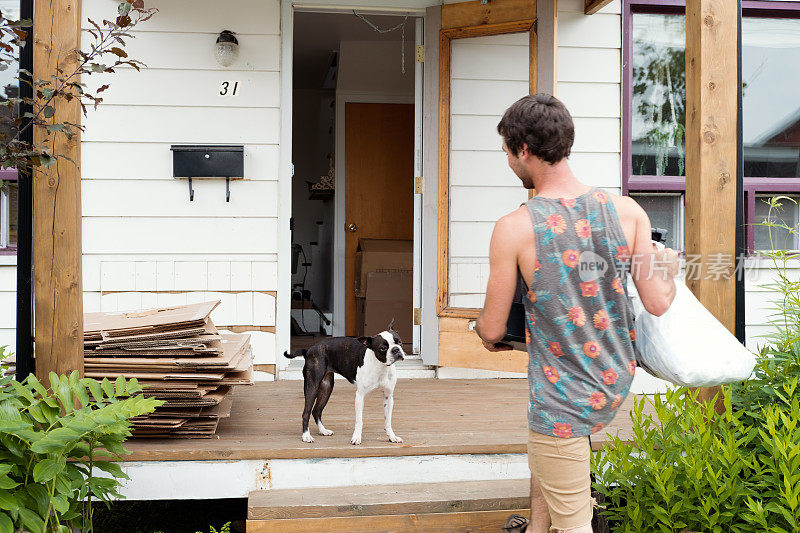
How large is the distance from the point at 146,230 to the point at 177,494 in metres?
2.21

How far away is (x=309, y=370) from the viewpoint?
10.6 feet

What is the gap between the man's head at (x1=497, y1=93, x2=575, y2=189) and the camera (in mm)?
1851

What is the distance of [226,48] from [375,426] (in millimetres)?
2664

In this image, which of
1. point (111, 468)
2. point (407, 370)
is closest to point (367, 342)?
point (111, 468)

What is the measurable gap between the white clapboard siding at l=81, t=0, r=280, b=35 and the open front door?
46.3 inches

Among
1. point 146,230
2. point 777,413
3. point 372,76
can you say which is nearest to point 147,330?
point 146,230

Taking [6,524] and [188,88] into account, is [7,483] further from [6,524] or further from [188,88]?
[188,88]

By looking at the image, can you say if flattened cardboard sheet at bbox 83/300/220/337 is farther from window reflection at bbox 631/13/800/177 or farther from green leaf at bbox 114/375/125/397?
window reflection at bbox 631/13/800/177

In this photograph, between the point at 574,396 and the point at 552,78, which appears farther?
the point at 552,78

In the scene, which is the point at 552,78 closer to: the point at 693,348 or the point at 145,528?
the point at 693,348

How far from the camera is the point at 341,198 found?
7203 millimetres

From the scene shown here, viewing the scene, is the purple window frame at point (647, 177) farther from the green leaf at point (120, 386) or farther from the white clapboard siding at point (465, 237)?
the green leaf at point (120, 386)

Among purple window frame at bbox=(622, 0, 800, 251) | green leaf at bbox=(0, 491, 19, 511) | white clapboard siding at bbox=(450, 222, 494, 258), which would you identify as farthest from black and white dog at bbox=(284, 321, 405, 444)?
purple window frame at bbox=(622, 0, 800, 251)

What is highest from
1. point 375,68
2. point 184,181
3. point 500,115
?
point 375,68
